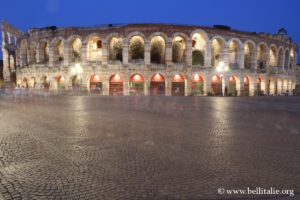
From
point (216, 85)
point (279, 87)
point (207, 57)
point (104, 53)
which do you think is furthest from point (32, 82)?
point (279, 87)

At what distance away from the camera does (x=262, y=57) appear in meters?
38.9

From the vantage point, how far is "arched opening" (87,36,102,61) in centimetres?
3358

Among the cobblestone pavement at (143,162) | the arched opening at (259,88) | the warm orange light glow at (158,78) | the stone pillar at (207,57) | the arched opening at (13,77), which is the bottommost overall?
the cobblestone pavement at (143,162)

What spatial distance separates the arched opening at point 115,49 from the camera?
110ft

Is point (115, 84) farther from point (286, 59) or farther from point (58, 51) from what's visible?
point (286, 59)

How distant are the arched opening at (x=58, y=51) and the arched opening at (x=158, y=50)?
41.5 ft

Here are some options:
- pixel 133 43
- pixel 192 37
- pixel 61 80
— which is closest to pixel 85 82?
pixel 61 80

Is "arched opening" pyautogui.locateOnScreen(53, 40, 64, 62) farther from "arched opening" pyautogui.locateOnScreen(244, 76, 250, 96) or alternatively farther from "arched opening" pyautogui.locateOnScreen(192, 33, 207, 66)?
"arched opening" pyautogui.locateOnScreen(244, 76, 250, 96)

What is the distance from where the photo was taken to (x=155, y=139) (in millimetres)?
6781

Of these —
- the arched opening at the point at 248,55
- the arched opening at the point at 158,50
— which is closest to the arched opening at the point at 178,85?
the arched opening at the point at 158,50

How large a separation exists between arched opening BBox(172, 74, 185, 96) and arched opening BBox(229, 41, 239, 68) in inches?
311

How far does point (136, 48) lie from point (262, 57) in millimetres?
20345

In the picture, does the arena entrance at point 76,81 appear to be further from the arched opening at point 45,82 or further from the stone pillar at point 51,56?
the arched opening at point 45,82

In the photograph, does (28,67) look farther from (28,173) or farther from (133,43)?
(28,173)
